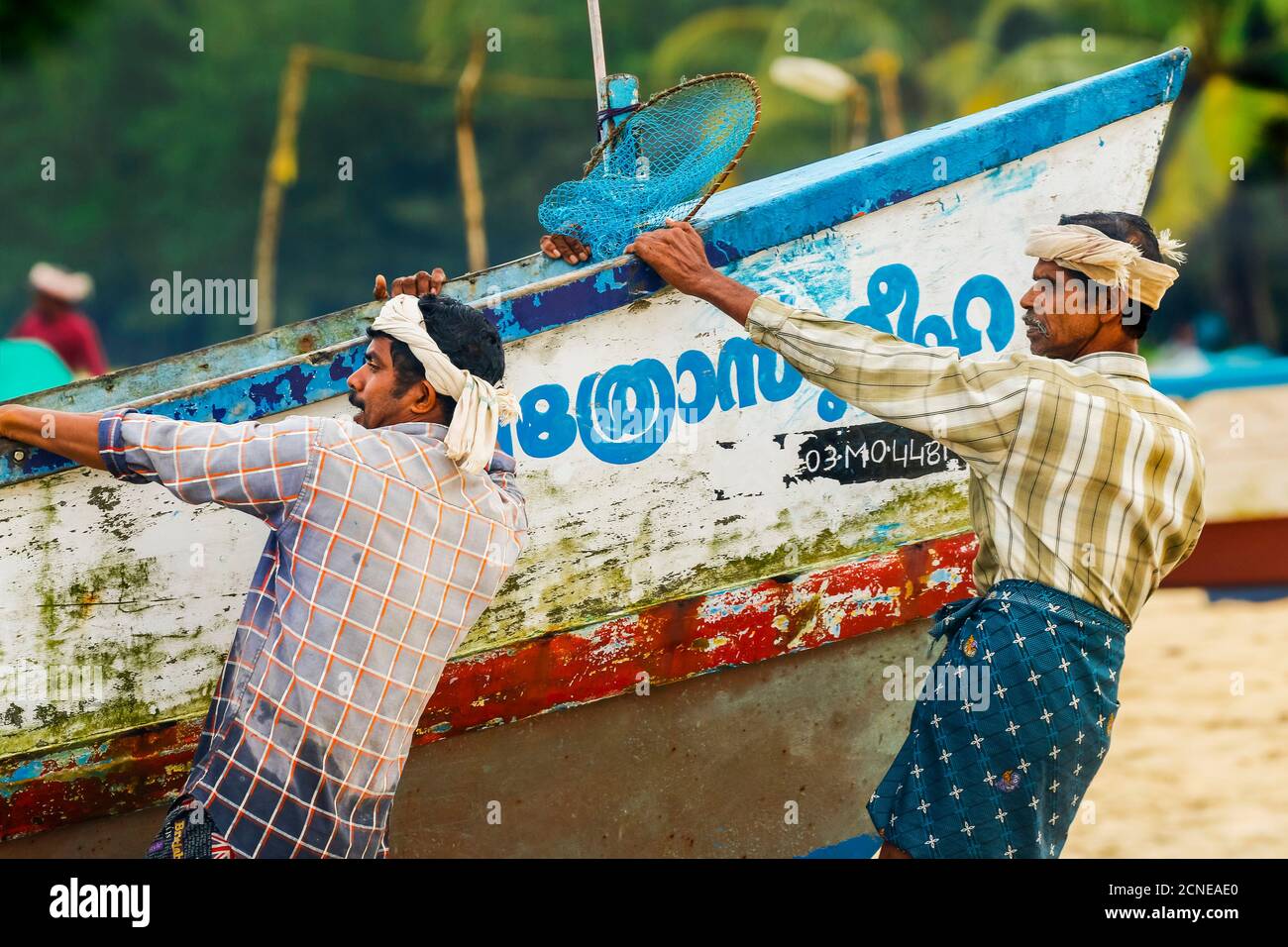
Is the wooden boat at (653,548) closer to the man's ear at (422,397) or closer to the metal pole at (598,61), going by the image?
the metal pole at (598,61)

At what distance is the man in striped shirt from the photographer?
3.21 meters

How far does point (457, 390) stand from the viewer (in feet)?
10.5

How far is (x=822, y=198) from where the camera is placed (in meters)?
4.29

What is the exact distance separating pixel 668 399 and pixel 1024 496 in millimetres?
1237

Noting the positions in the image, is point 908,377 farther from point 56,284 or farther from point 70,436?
point 56,284

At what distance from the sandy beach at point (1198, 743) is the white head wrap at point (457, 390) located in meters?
3.09

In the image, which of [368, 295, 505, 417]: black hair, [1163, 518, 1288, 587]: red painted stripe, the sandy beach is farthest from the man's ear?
[1163, 518, 1288, 587]: red painted stripe

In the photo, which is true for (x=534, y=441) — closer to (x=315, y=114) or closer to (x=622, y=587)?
(x=622, y=587)

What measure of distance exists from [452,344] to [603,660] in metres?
1.33

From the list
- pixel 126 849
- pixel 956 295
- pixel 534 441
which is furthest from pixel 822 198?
pixel 126 849

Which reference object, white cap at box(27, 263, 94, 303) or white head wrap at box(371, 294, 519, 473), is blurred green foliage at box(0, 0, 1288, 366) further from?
white head wrap at box(371, 294, 519, 473)

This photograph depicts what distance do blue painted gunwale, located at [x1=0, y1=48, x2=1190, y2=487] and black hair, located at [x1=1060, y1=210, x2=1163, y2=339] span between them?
932 mm

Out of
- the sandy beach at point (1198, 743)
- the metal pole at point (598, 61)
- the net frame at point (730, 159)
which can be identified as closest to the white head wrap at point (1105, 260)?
the net frame at point (730, 159)

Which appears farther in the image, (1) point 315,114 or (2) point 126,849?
(1) point 315,114
